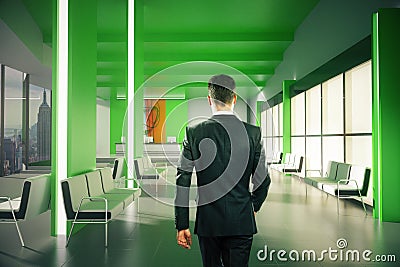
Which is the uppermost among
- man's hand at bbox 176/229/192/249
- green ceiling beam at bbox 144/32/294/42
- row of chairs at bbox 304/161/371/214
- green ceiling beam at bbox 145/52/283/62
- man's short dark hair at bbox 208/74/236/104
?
green ceiling beam at bbox 144/32/294/42

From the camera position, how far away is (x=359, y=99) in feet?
27.9

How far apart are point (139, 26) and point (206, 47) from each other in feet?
15.2

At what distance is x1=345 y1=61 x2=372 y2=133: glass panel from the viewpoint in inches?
315

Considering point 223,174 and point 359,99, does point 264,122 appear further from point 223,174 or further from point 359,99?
point 223,174

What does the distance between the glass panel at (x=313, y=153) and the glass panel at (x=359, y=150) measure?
2788 mm

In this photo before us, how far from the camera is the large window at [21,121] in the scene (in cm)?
887

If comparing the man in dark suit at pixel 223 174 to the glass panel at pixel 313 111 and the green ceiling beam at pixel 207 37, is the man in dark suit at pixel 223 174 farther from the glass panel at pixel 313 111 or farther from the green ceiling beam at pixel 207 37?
the green ceiling beam at pixel 207 37

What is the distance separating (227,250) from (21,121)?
8.29 m

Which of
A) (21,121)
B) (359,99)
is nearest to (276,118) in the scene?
(359,99)

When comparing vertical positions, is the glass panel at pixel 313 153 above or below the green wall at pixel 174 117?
below

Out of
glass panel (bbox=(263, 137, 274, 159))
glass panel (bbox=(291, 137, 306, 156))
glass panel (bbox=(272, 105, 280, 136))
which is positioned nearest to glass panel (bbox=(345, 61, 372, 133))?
glass panel (bbox=(291, 137, 306, 156))

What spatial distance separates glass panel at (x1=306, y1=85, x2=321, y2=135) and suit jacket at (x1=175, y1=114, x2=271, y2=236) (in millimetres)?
Answer: 10101

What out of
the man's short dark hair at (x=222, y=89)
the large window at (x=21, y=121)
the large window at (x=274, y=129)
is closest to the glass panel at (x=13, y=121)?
the large window at (x=21, y=121)

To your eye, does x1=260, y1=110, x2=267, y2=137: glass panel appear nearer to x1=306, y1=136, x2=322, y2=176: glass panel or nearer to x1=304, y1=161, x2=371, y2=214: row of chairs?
x1=306, y1=136, x2=322, y2=176: glass panel
